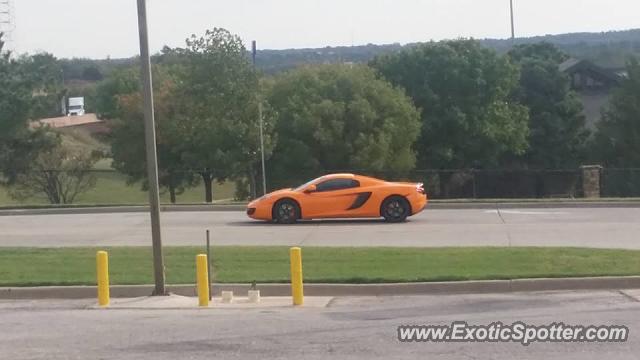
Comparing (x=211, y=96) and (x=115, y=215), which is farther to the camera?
(x=211, y=96)

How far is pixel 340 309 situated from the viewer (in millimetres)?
13461

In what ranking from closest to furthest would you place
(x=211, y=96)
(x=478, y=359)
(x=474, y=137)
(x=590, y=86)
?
1. (x=478, y=359)
2. (x=211, y=96)
3. (x=474, y=137)
4. (x=590, y=86)

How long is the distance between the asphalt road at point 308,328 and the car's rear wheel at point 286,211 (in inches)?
482

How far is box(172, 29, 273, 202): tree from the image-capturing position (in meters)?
38.6

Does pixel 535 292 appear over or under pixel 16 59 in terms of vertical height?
under

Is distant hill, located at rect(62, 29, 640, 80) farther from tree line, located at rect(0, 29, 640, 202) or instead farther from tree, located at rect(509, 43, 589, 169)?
tree line, located at rect(0, 29, 640, 202)

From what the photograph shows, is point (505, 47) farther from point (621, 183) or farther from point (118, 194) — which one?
point (621, 183)

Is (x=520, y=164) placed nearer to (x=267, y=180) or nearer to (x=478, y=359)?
(x=267, y=180)

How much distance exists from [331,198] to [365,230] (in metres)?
2.19

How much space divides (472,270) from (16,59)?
162ft

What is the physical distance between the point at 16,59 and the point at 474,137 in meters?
26.2

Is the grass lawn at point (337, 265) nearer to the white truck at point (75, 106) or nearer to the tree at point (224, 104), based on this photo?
the tree at point (224, 104)

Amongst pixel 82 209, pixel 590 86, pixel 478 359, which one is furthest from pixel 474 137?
pixel 478 359

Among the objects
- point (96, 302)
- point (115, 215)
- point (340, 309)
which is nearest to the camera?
point (340, 309)
